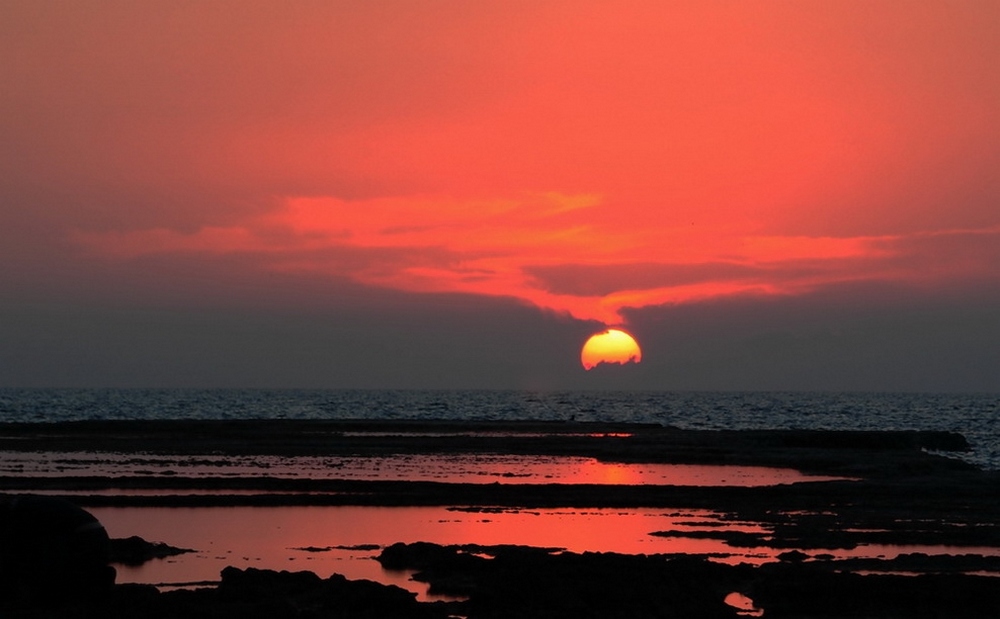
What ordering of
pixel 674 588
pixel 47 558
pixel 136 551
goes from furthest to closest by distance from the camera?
pixel 136 551 < pixel 674 588 < pixel 47 558

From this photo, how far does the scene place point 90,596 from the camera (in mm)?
20281

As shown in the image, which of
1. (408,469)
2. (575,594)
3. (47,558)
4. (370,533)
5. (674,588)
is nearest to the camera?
(47,558)

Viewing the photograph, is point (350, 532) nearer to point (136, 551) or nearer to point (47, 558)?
point (136, 551)

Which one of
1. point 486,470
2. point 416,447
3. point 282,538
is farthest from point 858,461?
point 282,538

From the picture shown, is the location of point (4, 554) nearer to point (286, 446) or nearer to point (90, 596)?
point (90, 596)

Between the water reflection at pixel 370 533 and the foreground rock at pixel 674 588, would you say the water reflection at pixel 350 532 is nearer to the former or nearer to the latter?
the water reflection at pixel 370 533

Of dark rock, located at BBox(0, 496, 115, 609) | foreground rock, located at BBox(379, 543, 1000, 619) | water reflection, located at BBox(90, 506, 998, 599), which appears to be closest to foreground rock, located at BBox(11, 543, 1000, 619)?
foreground rock, located at BBox(379, 543, 1000, 619)

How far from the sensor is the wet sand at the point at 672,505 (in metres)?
21.3

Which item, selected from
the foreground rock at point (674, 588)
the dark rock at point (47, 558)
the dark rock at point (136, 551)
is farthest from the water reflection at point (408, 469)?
the dark rock at point (47, 558)

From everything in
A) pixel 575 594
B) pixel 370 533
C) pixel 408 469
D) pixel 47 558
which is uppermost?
pixel 47 558

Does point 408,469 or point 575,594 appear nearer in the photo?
point 575,594

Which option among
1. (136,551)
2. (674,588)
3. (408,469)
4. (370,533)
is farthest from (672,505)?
(136,551)

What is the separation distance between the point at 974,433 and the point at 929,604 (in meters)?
104

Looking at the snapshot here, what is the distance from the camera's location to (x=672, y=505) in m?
39.2
